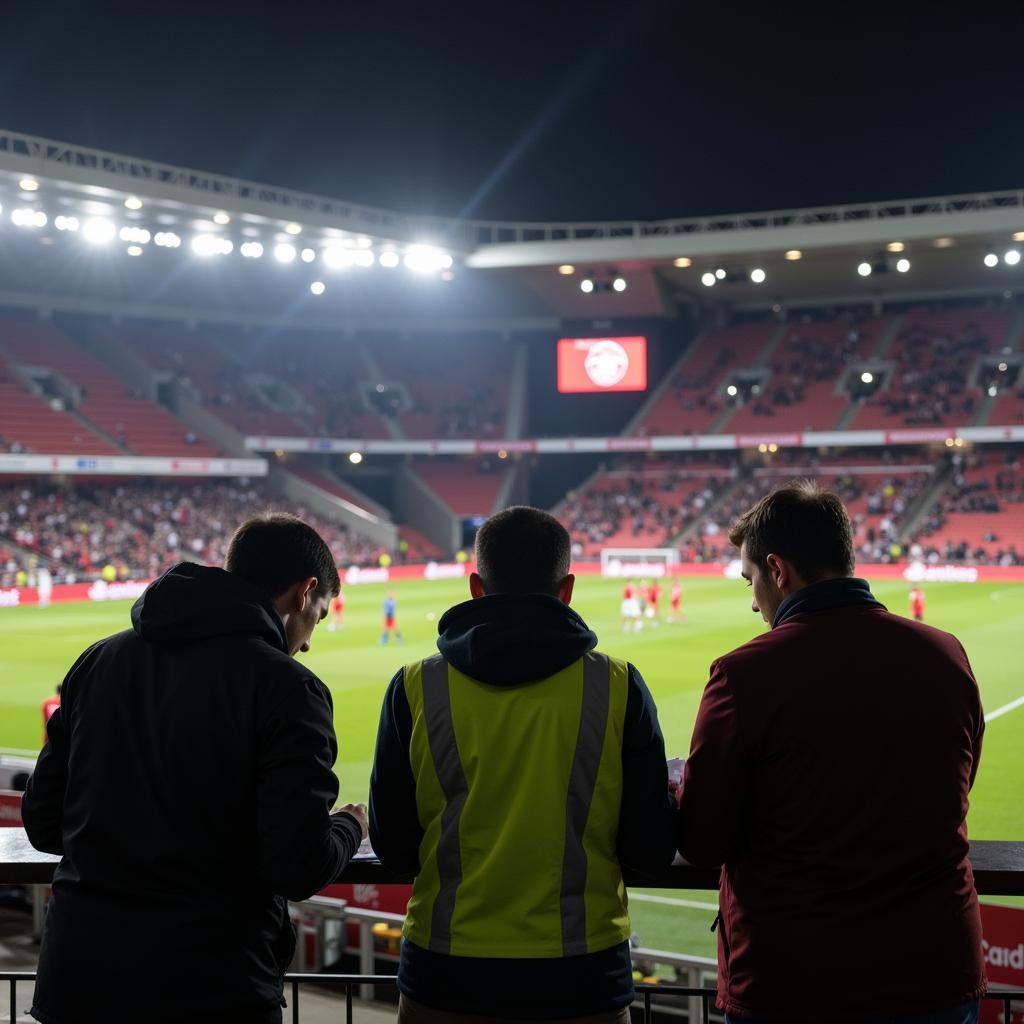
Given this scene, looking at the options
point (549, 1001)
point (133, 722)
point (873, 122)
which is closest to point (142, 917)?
point (133, 722)

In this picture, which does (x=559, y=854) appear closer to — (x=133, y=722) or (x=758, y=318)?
(x=133, y=722)

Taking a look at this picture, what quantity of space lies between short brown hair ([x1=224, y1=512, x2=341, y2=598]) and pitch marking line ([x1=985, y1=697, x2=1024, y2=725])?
734 inches

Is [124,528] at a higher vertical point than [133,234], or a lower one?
lower

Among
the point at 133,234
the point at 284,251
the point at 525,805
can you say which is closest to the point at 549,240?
the point at 284,251

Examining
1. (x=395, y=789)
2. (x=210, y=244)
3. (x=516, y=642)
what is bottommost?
(x=395, y=789)

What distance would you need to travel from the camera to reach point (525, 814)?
2.76m

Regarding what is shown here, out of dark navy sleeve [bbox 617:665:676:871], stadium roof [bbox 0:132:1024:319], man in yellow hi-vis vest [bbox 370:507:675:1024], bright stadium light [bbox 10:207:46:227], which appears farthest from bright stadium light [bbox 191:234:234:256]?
dark navy sleeve [bbox 617:665:676:871]

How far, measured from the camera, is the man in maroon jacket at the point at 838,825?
259 centimetres

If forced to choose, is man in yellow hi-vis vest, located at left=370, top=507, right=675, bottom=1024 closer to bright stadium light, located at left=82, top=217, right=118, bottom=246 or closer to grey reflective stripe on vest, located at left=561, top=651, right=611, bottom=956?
grey reflective stripe on vest, located at left=561, top=651, right=611, bottom=956

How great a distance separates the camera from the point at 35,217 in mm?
42531

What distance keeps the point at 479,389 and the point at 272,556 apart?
227 feet

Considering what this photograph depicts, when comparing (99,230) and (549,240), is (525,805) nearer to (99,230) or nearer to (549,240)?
(99,230)

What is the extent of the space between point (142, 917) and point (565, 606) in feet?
4.14

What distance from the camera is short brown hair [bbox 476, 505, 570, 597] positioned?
2.95 m
